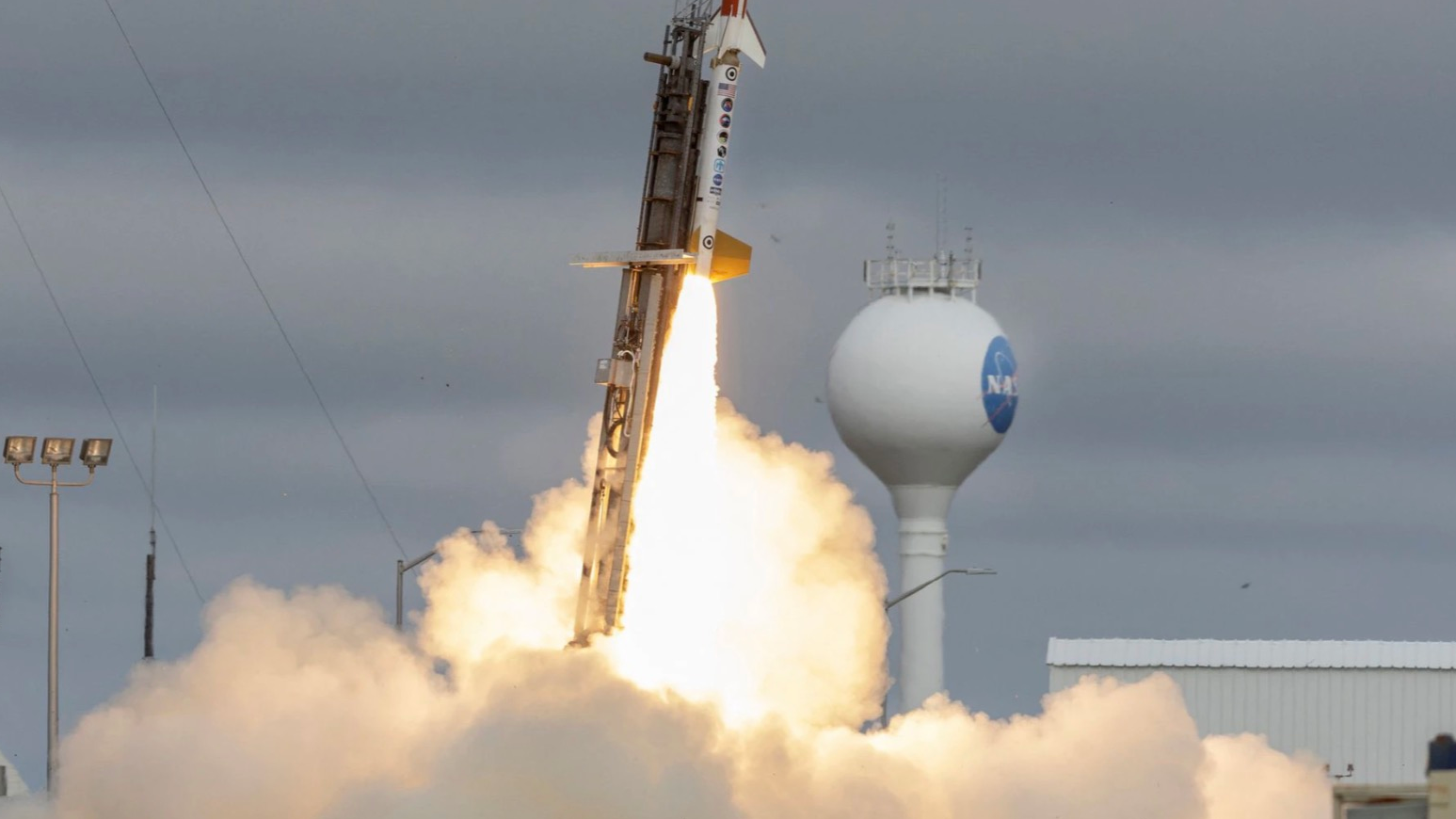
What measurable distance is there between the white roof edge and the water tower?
2.95m

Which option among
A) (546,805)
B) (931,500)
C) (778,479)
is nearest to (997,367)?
(931,500)

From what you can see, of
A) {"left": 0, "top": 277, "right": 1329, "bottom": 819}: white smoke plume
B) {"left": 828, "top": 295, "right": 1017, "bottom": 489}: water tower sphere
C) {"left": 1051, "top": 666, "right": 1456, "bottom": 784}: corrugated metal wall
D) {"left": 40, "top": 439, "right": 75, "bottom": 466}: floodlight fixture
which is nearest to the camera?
{"left": 0, "top": 277, "right": 1329, "bottom": 819}: white smoke plume

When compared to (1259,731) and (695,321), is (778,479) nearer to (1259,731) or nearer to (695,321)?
(695,321)

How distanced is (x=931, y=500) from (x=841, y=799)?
17239mm

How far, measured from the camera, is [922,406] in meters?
60.4

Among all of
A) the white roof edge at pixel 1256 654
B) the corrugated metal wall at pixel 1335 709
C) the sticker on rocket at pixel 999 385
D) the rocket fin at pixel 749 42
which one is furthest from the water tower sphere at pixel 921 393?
the rocket fin at pixel 749 42

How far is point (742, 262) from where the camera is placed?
4797cm

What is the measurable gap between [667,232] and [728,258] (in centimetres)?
123

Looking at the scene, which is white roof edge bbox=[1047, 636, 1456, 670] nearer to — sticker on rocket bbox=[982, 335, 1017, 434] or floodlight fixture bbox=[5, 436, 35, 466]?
sticker on rocket bbox=[982, 335, 1017, 434]

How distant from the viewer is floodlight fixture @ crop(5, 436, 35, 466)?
54812mm

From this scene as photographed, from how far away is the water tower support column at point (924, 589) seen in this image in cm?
6212

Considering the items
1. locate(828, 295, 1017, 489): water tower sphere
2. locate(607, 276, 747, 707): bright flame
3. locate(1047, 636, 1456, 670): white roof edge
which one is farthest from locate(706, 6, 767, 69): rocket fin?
locate(1047, 636, 1456, 670): white roof edge

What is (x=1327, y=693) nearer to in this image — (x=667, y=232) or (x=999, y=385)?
(x=999, y=385)

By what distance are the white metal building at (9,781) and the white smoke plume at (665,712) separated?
753 cm
